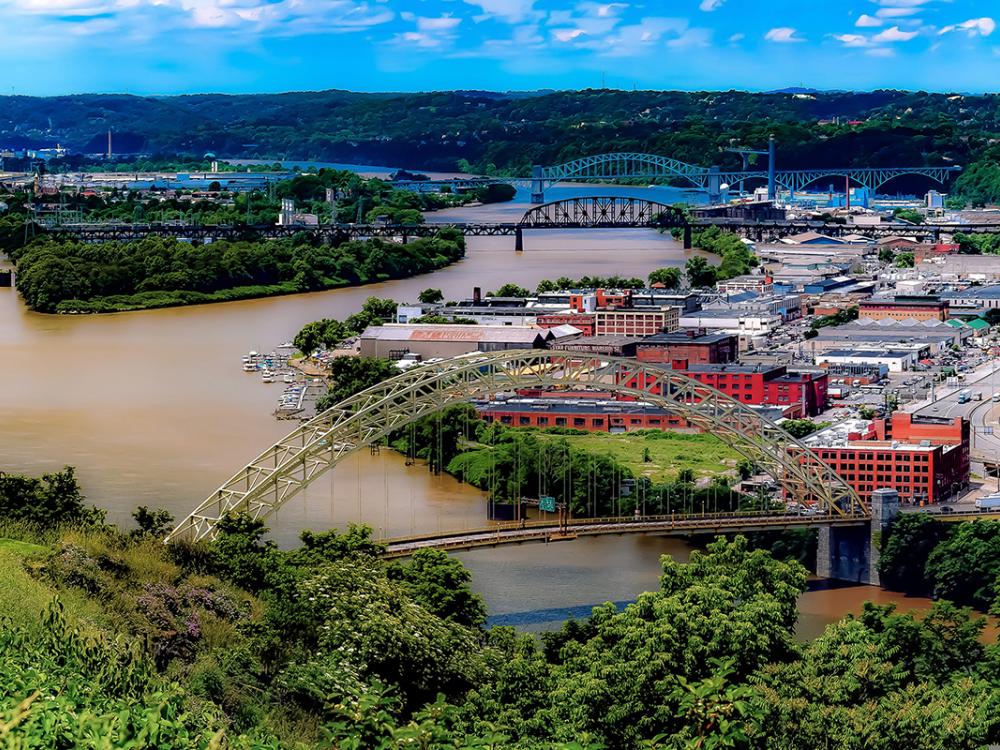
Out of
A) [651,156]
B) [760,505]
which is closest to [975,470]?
[760,505]

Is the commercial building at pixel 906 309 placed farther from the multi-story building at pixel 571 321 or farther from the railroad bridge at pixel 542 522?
the railroad bridge at pixel 542 522

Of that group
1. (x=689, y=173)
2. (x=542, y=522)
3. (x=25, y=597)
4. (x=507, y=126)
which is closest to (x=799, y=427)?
(x=542, y=522)

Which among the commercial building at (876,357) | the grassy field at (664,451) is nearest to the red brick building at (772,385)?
the grassy field at (664,451)

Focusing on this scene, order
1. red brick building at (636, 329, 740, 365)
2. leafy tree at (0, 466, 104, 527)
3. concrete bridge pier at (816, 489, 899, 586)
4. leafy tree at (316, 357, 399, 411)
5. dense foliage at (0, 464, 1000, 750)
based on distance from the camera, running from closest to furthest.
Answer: dense foliage at (0, 464, 1000, 750)
leafy tree at (0, 466, 104, 527)
concrete bridge pier at (816, 489, 899, 586)
leafy tree at (316, 357, 399, 411)
red brick building at (636, 329, 740, 365)

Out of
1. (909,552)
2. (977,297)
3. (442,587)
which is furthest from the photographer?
(977,297)

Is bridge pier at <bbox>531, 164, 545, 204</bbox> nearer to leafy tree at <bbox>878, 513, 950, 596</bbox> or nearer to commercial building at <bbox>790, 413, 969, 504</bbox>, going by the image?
commercial building at <bbox>790, 413, 969, 504</bbox>

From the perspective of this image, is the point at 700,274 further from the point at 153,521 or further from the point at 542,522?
the point at 153,521

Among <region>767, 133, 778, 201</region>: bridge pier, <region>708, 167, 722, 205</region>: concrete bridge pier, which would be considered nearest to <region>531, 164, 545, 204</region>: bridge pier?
<region>708, 167, 722, 205</region>: concrete bridge pier
